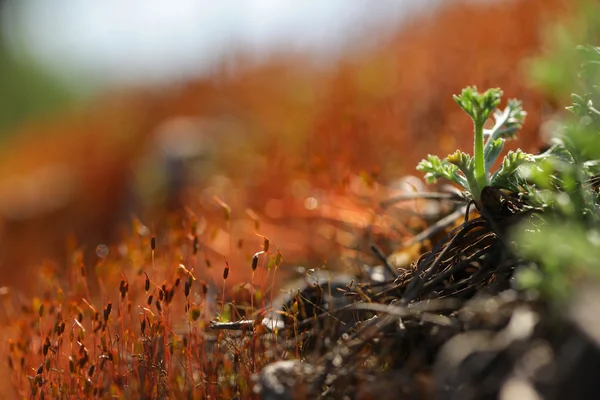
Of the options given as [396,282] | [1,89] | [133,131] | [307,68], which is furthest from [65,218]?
[1,89]

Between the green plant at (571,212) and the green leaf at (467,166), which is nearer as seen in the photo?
the green plant at (571,212)

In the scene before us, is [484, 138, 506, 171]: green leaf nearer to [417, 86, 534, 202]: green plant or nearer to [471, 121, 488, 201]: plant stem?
[417, 86, 534, 202]: green plant

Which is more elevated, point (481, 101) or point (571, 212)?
point (481, 101)

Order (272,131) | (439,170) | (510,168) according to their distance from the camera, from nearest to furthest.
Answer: (510,168), (439,170), (272,131)

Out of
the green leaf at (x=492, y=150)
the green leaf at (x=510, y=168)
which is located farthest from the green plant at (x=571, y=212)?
the green leaf at (x=492, y=150)

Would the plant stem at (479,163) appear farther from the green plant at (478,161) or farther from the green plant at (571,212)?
the green plant at (571,212)

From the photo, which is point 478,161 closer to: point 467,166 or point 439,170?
point 467,166

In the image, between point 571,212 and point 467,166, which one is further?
point 467,166

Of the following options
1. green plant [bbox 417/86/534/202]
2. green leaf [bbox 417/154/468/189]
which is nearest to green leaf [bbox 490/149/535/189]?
green plant [bbox 417/86/534/202]

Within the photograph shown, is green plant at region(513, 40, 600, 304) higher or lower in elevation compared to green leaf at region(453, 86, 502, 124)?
lower

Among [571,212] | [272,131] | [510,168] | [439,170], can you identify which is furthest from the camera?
[272,131]

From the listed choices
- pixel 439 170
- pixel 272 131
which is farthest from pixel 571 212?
pixel 272 131
